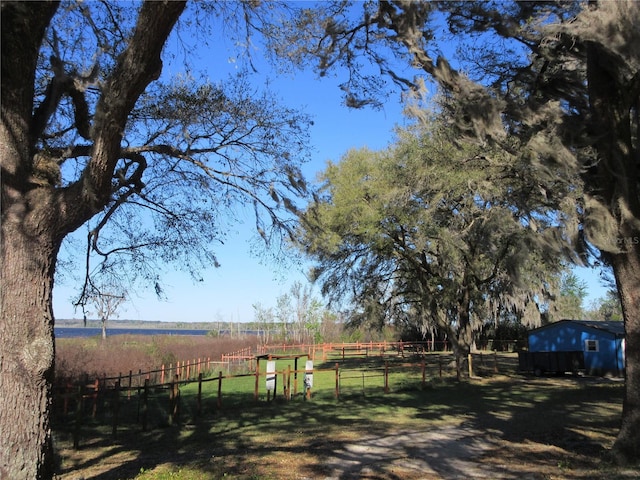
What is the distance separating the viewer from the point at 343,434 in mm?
10453

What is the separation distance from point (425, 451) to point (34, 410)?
6.12 meters

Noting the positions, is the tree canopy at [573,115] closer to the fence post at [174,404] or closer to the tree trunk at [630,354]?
the tree trunk at [630,354]

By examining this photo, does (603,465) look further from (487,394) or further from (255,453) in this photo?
(487,394)

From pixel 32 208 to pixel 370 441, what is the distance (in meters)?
7.12

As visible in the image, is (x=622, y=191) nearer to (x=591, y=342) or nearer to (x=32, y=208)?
(x=32, y=208)

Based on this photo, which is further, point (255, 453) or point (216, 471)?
point (255, 453)

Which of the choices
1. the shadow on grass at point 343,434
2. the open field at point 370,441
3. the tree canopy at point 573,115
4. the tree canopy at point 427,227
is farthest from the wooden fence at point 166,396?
the tree canopy at point 573,115

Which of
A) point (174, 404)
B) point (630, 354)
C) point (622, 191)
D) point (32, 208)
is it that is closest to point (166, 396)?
point (174, 404)

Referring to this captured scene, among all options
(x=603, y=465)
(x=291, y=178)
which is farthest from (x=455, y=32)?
(x=603, y=465)

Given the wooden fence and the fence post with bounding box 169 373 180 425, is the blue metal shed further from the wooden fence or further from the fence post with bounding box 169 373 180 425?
the fence post with bounding box 169 373 180 425

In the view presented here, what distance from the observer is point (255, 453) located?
338 inches

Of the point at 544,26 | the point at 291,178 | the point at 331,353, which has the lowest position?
the point at 331,353

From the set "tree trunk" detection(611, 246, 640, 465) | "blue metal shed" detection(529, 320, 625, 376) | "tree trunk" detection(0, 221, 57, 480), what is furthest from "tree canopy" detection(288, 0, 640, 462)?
"blue metal shed" detection(529, 320, 625, 376)

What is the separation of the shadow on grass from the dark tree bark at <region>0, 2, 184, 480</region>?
2.04 metres
